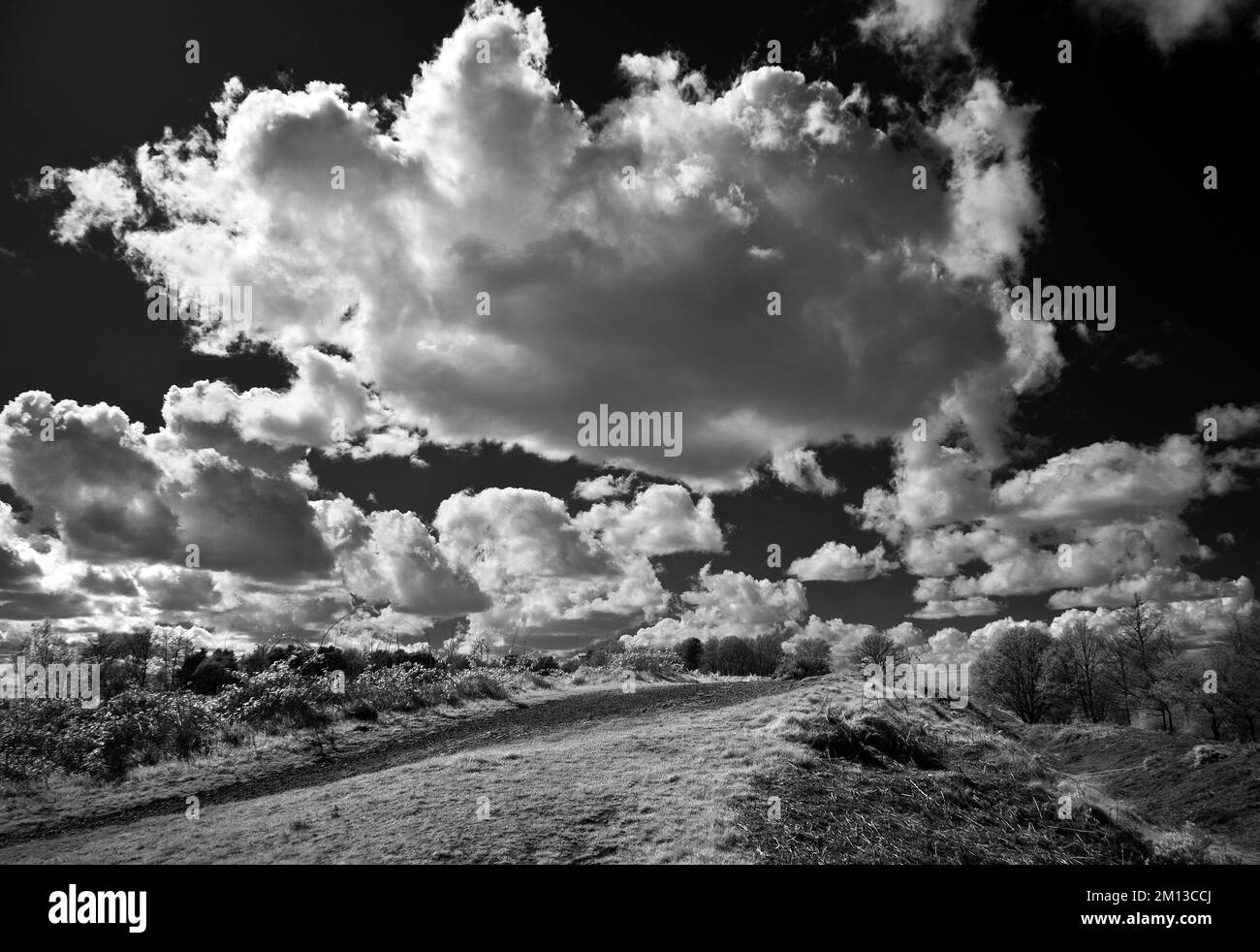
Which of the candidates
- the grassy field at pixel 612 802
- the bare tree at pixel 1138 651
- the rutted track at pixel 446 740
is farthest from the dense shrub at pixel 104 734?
the bare tree at pixel 1138 651

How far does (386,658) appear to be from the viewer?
32906 mm

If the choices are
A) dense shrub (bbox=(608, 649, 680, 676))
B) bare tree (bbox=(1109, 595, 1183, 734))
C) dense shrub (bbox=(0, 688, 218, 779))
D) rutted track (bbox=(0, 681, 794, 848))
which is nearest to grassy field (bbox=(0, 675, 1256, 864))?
rutted track (bbox=(0, 681, 794, 848))

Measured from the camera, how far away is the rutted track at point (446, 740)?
10.8 m

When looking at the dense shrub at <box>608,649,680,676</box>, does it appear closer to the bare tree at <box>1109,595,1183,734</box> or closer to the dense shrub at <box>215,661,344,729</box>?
the dense shrub at <box>215,661,344,729</box>

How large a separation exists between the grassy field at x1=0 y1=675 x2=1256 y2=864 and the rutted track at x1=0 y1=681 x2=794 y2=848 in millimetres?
81

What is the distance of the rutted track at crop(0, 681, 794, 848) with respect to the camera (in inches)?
423

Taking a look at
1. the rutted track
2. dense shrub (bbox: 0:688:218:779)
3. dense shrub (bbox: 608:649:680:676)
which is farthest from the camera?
dense shrub (bbox: 608:649:680:676)

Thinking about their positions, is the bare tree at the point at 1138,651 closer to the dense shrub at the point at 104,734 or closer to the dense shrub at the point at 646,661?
the dense shrub at the point at 646,661

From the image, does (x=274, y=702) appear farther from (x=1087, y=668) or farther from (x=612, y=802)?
(x=1087, y=668)

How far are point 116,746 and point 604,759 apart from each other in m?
11.1

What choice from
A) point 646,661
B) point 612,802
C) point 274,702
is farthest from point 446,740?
point 646,661
